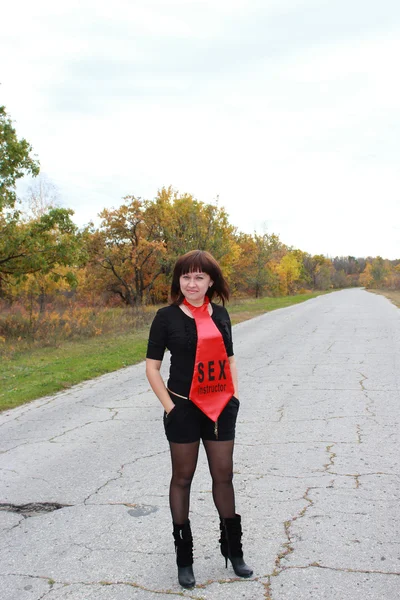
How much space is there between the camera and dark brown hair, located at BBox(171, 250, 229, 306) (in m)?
2.99

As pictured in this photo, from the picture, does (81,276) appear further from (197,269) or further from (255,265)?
(197,269)

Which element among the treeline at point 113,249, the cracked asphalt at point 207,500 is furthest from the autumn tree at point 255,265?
the cracked asphalt at point 207,500

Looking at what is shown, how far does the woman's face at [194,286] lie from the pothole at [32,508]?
216 centimetres

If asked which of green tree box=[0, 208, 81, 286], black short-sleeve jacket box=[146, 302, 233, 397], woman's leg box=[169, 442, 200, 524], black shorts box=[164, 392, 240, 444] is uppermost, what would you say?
green tree box=[0, 208, 81, 286]

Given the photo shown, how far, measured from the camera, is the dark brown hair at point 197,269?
2990 millimetres

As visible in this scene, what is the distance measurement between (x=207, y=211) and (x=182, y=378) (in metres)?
29.4

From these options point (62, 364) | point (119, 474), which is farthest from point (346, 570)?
point (62, 364)

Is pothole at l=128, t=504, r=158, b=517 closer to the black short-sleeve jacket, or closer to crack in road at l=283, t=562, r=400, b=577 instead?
crack in road at l=283, t=562, r=400, b=577

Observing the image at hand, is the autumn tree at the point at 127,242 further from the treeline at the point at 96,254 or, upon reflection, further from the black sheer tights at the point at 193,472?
the black sheer tights at the point at 193,472

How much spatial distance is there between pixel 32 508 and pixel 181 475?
1.76 m

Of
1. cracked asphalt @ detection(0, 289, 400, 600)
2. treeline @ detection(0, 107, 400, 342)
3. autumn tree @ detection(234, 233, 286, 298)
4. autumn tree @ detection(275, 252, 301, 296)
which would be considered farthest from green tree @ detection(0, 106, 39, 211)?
autumn tree @ detection(275, 252, 301, 296)

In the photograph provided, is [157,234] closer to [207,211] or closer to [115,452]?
[207,211]

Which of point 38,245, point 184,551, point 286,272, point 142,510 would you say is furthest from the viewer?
point 286,272

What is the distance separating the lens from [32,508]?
4.01 m
